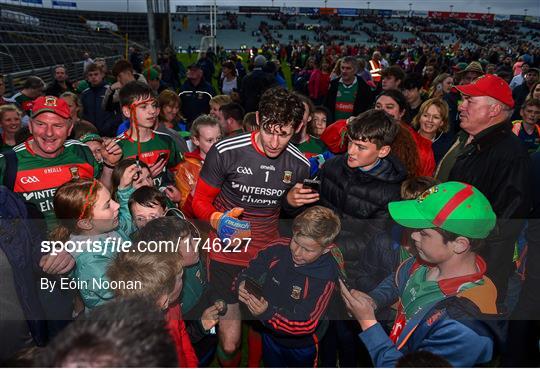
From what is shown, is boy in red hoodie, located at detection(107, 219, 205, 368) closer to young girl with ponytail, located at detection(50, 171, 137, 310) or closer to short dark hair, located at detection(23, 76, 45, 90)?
young girl with ponytail, located at detection(50, 171, 137, 310)

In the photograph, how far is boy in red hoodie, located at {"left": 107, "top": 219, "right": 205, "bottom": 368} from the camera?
6.86ft

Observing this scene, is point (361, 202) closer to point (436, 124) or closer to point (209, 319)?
point (209, 319)

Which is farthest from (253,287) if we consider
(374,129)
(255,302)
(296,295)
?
(374,129)

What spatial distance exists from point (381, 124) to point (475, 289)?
1.48 metres

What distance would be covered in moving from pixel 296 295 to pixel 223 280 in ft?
2.66

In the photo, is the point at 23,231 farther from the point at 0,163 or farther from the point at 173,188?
the point at 173,188

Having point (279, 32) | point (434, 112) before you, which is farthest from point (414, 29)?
point (434, 112)

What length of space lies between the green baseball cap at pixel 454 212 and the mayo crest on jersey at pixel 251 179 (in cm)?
112

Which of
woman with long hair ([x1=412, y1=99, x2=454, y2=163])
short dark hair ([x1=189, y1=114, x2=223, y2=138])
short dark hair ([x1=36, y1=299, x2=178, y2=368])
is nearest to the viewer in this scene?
short dark hair ([x1=36, y1=299, x2=178, y2=368])

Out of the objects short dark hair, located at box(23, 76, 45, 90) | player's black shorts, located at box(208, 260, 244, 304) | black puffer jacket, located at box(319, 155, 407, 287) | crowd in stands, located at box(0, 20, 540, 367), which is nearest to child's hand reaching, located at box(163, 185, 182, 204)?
crowd in stands, located at box(0, 20, 540, 367)

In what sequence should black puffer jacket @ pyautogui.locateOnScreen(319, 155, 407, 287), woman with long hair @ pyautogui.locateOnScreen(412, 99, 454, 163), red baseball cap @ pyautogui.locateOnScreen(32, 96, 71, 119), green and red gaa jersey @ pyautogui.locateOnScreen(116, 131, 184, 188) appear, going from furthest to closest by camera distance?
1. woman with long hair @ pyautogui.locateOnScreen(412, 99, 454, 163)
2. green and red gaa jersey @ pyautogui.locateOnScreen(116, 131, 184, 188)
3. red baseball cap @ pyautogui.locateOnScreen(32, 96, 71, 119)
4. black puffer jacket @ pyautogui.locateOnScreen(319, 155, 407, 287)

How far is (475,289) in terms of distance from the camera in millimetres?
1886

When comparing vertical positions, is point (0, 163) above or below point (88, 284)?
above

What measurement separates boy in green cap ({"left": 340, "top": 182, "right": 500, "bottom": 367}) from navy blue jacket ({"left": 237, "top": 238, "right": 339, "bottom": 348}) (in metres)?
0.41
